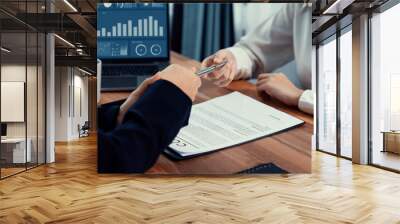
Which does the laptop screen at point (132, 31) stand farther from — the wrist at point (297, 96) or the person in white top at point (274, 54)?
the wrist at point (297, 96)

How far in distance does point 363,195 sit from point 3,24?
226 inches

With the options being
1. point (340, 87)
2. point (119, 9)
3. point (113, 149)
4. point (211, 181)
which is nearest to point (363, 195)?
point (211, 181)

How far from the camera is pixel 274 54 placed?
666 cm

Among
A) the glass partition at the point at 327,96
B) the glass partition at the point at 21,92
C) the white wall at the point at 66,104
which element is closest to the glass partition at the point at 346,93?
the glass partition at the point at 327,96

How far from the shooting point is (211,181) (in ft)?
20.2

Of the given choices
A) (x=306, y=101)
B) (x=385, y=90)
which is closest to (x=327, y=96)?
(x=385, y=90)

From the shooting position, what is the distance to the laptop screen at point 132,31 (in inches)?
261

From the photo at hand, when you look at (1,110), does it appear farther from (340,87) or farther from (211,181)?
(340,87)

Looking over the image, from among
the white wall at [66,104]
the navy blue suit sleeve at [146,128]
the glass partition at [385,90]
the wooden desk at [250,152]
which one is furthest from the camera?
the white wall at [66,104]

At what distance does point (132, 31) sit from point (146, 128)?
160 cm

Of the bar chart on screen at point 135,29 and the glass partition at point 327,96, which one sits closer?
the bar chart on screen at point 135,29

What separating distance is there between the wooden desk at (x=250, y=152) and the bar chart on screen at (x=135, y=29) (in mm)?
476

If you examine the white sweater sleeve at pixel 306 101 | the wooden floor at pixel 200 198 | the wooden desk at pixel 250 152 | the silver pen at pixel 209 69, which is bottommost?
the wooden floor at pixel 200 198

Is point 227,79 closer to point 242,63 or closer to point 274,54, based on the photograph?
point 242,63
